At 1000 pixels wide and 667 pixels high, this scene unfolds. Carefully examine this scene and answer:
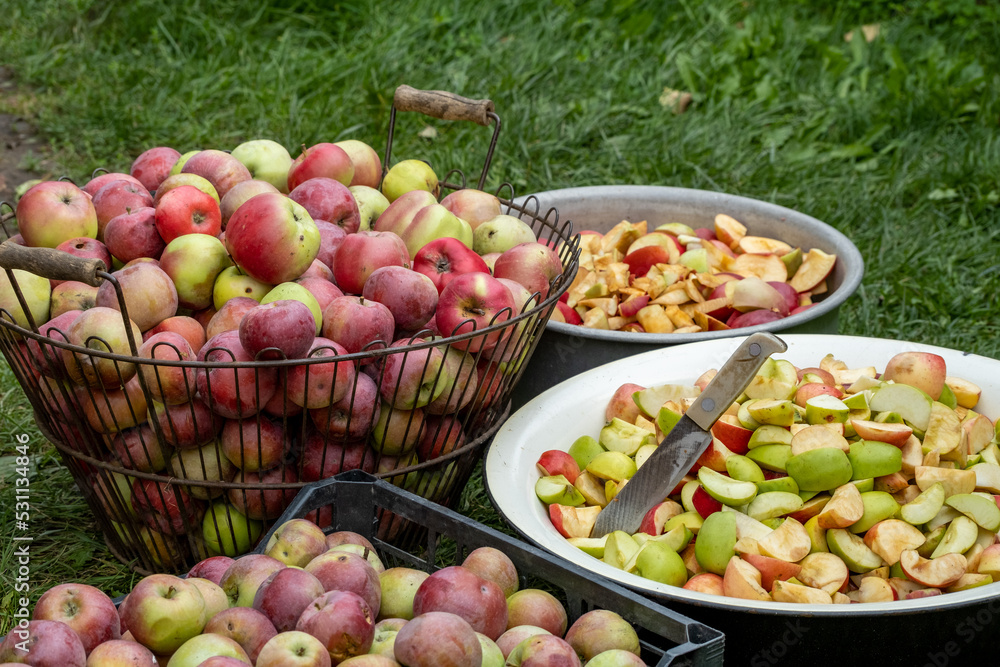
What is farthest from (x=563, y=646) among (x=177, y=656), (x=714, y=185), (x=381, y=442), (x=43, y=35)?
(x=43, y=35)

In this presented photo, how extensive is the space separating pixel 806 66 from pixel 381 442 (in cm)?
343

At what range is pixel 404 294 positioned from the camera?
1646 mm

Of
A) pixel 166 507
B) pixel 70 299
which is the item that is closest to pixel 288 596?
pixel 166 507

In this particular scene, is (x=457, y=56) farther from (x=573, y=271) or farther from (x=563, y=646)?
(x=563, y=646)

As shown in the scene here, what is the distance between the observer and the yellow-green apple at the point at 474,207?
2.12m

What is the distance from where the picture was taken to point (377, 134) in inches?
144

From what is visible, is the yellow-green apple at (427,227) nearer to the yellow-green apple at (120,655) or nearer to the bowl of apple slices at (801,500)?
the bowl of apple slices at (801,500)

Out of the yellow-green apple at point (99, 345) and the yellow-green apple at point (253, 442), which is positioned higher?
the yellow-green apple at point (99, 345)

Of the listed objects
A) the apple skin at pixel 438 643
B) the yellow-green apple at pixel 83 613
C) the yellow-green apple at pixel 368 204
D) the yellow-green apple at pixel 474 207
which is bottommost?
the yellow-green apple at pixel 83 613

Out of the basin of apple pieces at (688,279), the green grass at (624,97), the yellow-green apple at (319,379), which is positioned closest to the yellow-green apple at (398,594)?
the yellow-green apple at (319,379)

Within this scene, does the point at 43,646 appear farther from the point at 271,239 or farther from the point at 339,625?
the point at 271,239

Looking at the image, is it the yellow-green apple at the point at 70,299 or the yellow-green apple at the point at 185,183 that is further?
the yellow-green apple at the point at 185,183

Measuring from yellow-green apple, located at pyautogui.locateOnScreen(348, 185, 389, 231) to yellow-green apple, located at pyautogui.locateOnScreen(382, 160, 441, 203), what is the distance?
0.22 feet

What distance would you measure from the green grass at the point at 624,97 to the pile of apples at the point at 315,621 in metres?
1.86
